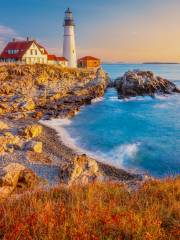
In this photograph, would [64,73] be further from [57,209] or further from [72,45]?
[57,209]

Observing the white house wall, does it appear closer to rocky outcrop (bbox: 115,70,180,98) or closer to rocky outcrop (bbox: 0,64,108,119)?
rocky outcrop (bbox: 0,64,108,119)

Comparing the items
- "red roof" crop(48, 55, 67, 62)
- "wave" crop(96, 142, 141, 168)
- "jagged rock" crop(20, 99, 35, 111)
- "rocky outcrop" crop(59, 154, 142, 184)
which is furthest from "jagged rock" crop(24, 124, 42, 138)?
"red roof" crop(48, 55, 67, 62)

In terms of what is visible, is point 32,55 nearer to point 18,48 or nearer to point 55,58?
point 18,48

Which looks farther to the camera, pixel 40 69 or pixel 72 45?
pixel 72 45

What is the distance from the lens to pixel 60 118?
29766 mm

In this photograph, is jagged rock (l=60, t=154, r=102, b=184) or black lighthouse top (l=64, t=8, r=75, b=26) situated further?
black lighthouse top (l=64, t=8, r=75, b=26)

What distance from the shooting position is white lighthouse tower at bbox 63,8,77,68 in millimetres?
63438

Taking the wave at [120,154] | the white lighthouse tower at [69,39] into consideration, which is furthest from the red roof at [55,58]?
the wave at [120,154]

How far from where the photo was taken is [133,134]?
1018 inches

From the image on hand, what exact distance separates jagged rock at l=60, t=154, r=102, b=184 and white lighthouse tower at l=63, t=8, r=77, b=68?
5276 centimetres

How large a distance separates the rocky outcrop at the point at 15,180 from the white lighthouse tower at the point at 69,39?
55.0 meters

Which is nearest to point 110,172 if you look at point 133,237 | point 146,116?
point 133,237

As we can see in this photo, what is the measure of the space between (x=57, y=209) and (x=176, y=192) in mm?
2885

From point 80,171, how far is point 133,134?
14000 millimetres
